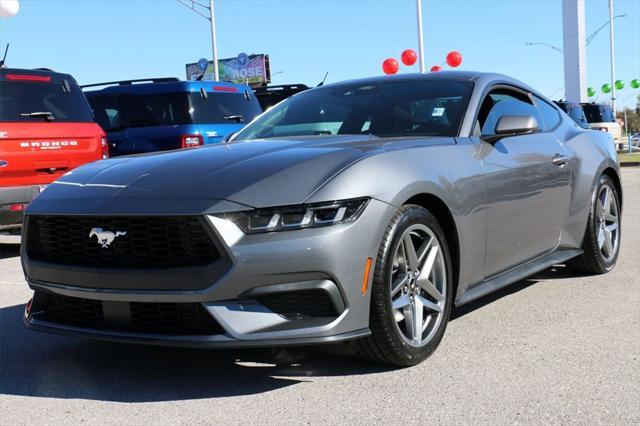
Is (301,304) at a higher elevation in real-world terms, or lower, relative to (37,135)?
lower

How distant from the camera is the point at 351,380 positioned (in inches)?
135

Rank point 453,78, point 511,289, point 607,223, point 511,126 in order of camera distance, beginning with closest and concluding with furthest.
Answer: point 511,126 → point 453,78 → point 511,289 → point 607,223

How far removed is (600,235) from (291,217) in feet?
11.0

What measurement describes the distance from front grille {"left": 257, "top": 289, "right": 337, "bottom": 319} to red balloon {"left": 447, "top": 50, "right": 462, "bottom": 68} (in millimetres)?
20892

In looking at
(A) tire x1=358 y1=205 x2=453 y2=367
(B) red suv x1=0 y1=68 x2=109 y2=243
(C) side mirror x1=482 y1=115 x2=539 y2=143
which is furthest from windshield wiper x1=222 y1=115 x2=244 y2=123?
(A) tire x1=358 y1=205 x2=453 y2=367

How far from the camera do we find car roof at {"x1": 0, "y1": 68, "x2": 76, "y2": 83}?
7.98m

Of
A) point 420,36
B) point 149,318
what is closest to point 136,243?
point 149,318

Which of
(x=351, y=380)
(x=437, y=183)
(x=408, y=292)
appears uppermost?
(x=437, y=183)

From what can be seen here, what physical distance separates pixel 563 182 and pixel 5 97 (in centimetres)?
557

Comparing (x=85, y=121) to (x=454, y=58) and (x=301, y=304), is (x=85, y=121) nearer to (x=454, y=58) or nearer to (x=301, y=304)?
(x=301, y=304)

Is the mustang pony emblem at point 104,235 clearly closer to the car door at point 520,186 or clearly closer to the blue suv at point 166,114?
the car door at point 520,186

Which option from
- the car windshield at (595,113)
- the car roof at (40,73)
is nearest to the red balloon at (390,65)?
the car windshield at (595,113)

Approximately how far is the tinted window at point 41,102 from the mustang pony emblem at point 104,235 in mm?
5043

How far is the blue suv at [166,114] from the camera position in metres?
10.3
